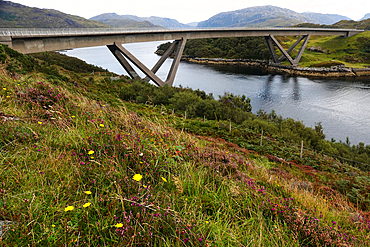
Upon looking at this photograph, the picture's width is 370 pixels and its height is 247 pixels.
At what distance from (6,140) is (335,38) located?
376 ft

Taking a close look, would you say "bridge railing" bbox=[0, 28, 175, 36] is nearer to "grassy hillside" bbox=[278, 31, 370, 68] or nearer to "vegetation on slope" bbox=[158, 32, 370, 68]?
"vegetation on slope" bbox=[158, 32, 370, 68]

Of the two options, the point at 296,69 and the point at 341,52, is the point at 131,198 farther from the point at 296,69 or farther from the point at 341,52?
the point at 341,52

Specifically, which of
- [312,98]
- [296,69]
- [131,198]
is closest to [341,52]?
[296,69]

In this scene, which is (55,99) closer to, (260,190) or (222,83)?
(260,190)

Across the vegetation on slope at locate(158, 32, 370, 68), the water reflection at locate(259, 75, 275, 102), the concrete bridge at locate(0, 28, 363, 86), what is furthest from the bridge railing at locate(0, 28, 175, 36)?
the vegetation on slope at locate(158, 32, 370, 68)

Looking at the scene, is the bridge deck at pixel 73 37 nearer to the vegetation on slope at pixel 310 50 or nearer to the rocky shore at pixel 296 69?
the rocky shore at pixel 296 69

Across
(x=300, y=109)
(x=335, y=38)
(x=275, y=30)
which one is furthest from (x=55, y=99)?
(x=335, y=38)

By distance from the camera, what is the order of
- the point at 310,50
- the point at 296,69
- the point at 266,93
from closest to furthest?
the point at 266,93 < the point at 296,69 < the point at 310,50

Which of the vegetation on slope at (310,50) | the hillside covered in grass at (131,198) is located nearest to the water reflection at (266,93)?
the vegetation on slope at (310,50)

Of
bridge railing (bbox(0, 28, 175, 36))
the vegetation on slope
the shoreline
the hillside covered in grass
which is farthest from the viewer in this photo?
the vegetation on slope

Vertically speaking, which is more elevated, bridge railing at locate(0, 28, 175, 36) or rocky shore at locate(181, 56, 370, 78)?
bridge railing at locate(0, 28, 175, 36)

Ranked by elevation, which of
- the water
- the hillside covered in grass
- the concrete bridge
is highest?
the concrete bridge

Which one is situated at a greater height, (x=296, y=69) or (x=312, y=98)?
(x=296, y=69)

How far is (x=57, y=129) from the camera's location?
4.12 m
